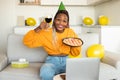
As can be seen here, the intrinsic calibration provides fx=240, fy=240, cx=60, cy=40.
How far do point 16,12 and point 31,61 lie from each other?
2478 mm

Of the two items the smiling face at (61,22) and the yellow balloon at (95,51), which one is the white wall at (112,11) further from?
the smiling face at (61,22)

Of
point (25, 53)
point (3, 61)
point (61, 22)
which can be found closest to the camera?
point (61, 22)

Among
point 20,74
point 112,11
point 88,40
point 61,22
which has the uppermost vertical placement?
point 112,11

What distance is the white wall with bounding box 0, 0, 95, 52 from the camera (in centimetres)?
495

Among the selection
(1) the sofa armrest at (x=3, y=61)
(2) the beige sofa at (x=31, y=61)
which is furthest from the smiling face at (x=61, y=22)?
(1) the sofa armrest at (x=3, y=61)

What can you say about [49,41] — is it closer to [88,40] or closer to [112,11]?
[88,40]

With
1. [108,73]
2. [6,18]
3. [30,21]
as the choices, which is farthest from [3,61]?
[6,18]

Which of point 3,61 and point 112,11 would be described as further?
point 112,11

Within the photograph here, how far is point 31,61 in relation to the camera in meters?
2.72

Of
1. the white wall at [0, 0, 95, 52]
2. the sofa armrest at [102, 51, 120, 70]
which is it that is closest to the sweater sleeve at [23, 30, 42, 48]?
the sofa armrest at [102, 51, 120, 70]

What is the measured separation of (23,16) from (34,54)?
94.1 inches

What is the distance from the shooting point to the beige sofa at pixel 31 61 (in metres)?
2.26

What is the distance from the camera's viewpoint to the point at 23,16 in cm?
495

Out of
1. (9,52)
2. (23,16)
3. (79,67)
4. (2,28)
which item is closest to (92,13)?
(23,16)
